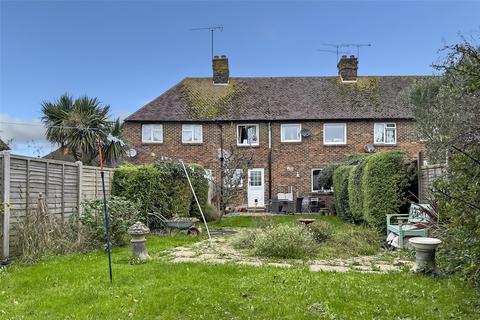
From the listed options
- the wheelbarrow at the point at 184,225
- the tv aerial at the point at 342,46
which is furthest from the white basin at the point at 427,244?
the tv aerial at the point at 342,46

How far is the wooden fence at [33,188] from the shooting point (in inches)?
307

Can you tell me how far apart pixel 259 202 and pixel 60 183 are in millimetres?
13014

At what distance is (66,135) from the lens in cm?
1833

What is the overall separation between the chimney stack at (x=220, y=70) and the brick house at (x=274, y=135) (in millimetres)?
2042

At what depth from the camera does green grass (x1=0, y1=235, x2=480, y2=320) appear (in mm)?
4453

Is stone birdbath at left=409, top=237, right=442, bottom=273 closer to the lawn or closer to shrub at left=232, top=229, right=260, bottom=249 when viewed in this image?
the lawn

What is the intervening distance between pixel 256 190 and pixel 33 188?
45.9 ft

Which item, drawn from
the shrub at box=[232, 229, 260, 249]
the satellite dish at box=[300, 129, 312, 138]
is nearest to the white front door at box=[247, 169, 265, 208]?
the satellite dish at box=[300, 129, 312, 138]

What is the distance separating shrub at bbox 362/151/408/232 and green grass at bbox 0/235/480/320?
15.8 ft

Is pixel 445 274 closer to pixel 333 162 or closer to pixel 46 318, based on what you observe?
pixel 46 318

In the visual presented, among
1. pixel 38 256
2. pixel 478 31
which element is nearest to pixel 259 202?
pixel 38 256

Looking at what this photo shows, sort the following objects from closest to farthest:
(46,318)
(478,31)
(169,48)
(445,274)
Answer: (46,318)
(445,274)
(478,31)
(169,48)

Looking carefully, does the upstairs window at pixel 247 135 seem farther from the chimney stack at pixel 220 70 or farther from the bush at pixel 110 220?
the bush at pixel 110 220

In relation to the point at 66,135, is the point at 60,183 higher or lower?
lower
